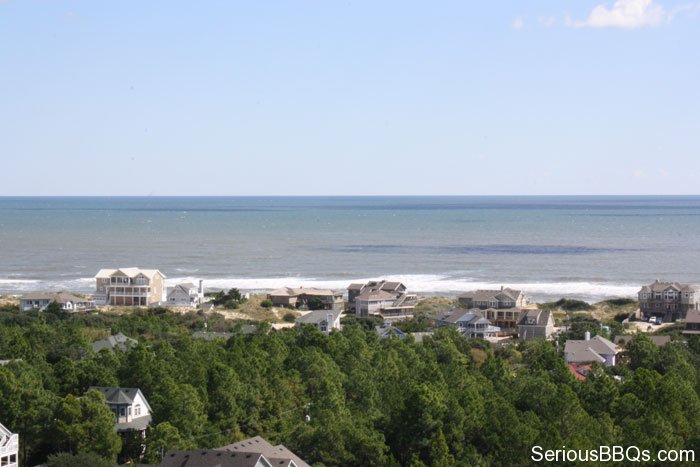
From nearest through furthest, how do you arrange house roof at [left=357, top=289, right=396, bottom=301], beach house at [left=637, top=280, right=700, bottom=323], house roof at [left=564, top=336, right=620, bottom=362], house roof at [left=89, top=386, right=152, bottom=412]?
house roof at [left=89, top=386, right=152, bottom=412], house roof at [left=564, top=336, right=620, bottom=362], beach house at [left=637, top=280, right=700, bottom=323], house roof at [left=357, top=289, right=396, bottom=301]

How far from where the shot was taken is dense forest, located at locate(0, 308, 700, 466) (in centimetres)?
3088

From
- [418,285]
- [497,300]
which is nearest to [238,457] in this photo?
[497,300]

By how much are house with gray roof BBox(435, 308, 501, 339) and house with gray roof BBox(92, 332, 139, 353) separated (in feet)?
65.4

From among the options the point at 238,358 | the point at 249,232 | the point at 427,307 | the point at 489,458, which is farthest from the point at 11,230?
the point at 489,458

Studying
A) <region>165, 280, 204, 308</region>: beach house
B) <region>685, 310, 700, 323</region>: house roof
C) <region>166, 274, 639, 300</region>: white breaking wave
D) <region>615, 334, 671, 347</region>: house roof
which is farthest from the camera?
<region>166, 274, 639, 300</region>: white breaking wave

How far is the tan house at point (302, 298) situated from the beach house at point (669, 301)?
21334mm

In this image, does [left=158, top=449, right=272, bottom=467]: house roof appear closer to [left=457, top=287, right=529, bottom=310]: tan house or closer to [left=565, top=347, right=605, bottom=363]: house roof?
[left=565, top=347, right=605, bottom=363]: house roof

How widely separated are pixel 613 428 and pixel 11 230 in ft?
503

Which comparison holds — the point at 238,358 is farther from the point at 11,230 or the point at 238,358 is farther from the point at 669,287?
the point at 11,230

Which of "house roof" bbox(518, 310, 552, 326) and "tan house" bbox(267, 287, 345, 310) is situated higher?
"house roof" bbox(518, 310, 552, 326)

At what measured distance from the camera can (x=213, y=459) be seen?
27250mm

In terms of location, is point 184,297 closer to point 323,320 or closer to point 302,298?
A: point 302,298

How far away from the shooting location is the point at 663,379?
122ft

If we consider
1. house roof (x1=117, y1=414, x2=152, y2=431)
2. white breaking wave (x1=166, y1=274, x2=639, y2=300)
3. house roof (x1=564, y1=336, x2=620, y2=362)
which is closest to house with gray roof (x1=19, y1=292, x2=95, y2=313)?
white breaking wave (x1=166, y1=274, x2=639, y2=300)
